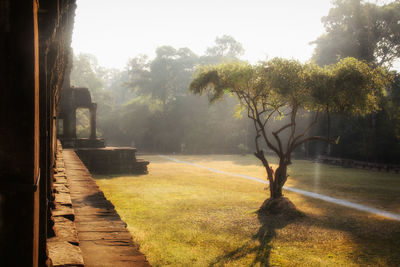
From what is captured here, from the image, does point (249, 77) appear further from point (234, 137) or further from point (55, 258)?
point (234, 137)

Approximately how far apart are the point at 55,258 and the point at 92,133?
20.0 m

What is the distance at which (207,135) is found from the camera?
131 feet

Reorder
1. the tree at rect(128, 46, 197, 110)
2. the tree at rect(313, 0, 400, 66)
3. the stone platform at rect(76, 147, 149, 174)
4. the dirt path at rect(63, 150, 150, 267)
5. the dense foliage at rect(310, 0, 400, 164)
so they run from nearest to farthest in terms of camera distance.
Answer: the dirt path at rect(63, 150, 150, 267), the stone platform at rect(76, 147, 149, 174), the dense foliage at rect(310, 0, 400, 164), the tree at rect(313, 0, 400, 66), the tree at rect(128, 46, 197, 110)

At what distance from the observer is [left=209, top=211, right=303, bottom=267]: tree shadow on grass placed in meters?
5.81

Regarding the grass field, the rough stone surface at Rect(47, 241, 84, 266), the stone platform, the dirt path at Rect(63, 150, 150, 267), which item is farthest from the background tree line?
the rough stone surface at Rect(47, 241, 84, 266)

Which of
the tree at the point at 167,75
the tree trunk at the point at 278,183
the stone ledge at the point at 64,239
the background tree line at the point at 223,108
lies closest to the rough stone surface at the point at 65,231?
the stone ledge at the point at 64,239

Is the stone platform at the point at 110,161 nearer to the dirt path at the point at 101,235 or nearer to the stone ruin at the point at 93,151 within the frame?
the stone ruin at the point at 93,151

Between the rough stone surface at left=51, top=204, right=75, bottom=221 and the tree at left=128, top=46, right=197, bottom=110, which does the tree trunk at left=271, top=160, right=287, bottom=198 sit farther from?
the tree at left=128, top=46, right=197, bottom=110

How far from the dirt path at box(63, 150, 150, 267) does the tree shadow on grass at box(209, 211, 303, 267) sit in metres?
2.12

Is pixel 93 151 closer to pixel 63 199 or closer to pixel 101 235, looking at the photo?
pixel 63 199
